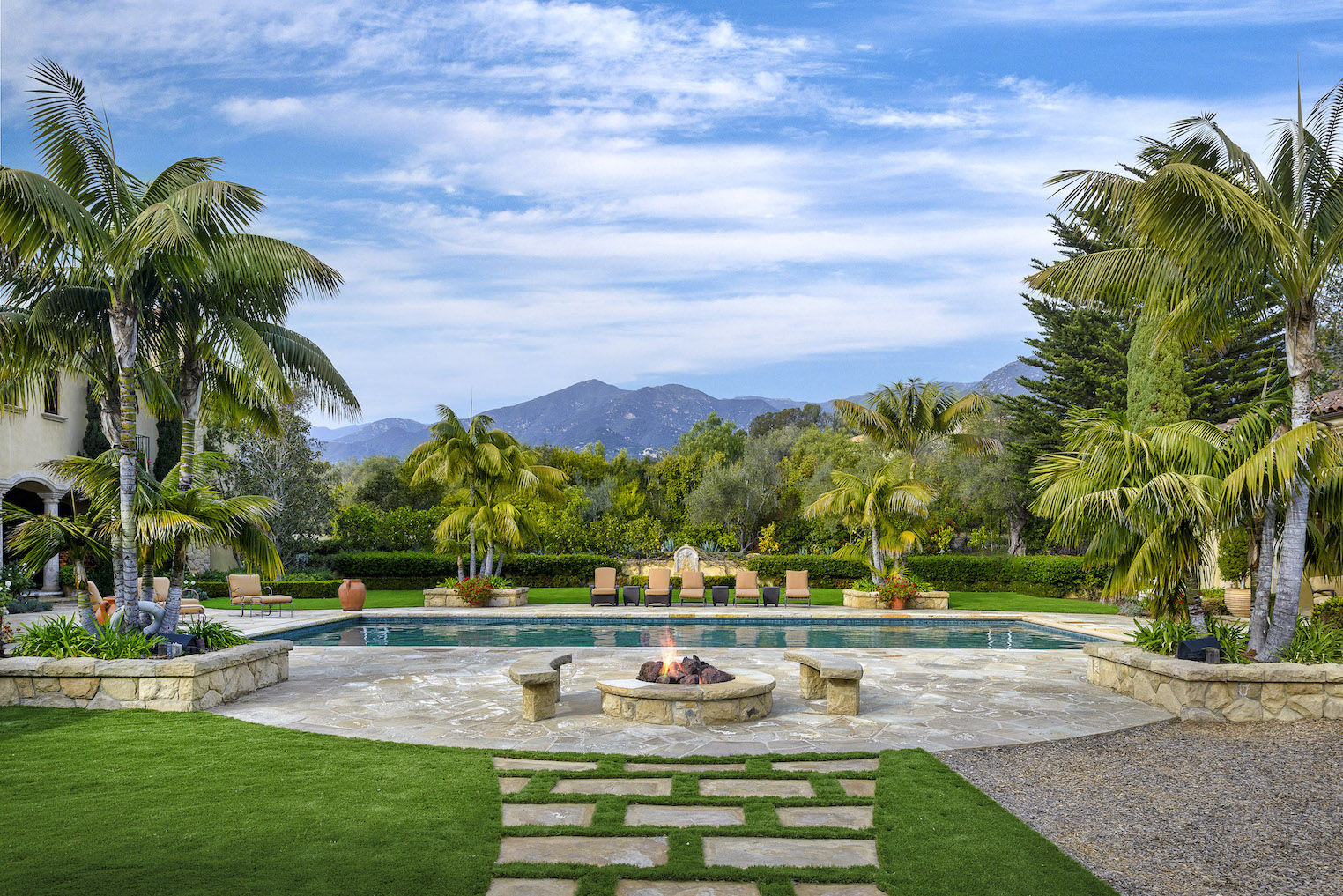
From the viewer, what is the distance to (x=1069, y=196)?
8.52 m

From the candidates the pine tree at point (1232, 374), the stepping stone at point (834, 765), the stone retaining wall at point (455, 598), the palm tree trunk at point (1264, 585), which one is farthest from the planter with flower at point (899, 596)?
the stepping stone at point (834, 765)

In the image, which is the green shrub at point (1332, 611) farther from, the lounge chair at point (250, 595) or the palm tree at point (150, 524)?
the lounge chair at point (250, 595)

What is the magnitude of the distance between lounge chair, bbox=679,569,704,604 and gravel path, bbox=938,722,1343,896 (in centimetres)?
1387

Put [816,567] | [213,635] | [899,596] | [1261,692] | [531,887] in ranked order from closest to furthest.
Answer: [531,887] < [1261,692] < [213,635] < [899,596] < [816,567]

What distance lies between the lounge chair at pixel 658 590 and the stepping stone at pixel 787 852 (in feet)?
52.3

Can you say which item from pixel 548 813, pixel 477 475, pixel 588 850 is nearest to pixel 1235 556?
pixel 477 475

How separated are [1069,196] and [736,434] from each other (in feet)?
209

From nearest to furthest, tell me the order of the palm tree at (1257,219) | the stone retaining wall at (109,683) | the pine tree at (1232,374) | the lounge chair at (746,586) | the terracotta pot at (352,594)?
the palm tree at (1257,219), the stone retaining wall at (109,683), the terracotta pot at (352,594), the lounge chair at (746,586), the pine tree at (1232,374)

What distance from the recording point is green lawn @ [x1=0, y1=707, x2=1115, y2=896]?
13.3ft

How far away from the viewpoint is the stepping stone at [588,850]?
14.4 feet

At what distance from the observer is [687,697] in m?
7.61

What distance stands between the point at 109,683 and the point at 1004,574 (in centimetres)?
2243

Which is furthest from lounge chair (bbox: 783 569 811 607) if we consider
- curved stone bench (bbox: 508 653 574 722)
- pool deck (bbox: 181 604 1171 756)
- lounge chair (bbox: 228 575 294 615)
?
curved stone bench (bbox: 508 653 574 722)

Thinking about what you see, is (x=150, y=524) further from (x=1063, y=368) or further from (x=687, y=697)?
(x=1063, y=368)
